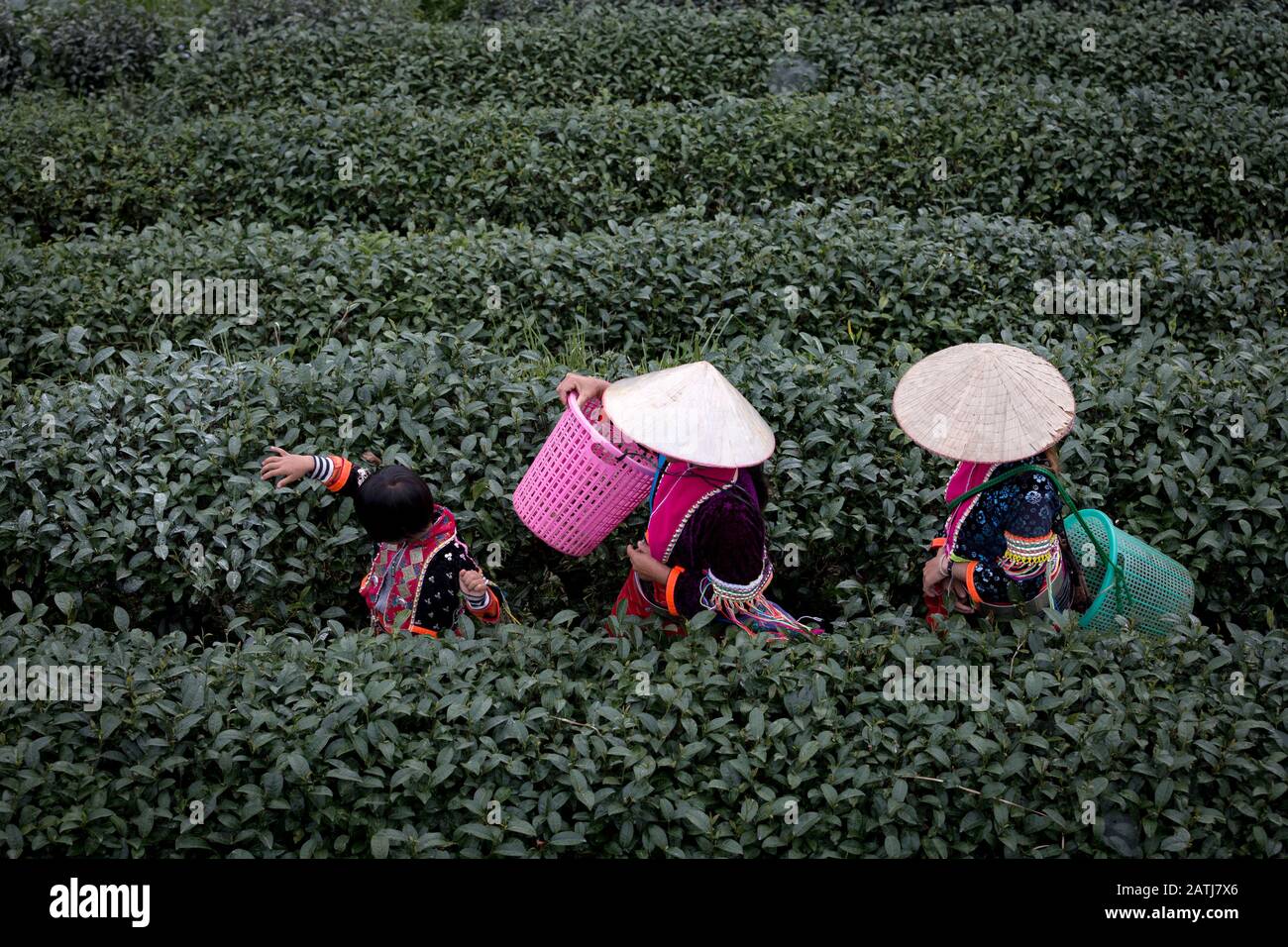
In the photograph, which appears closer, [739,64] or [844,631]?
[844,631]

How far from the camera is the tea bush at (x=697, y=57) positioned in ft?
28.2

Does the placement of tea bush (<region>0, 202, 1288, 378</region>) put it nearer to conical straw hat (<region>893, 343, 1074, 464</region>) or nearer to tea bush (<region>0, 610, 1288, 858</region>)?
conical straw hat (<region>893, 343, 1074, 464</region>)

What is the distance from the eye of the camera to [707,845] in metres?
3.01

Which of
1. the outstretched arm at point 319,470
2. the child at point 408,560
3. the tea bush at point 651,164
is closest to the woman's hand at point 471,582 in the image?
the child at point 408,560

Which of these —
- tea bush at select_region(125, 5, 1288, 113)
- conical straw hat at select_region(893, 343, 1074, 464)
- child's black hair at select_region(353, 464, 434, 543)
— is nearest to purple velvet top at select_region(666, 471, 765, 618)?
conical straw hat at select_region(893, 343, 1074, 464)

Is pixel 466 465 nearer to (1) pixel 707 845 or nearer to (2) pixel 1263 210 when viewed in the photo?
(1) pixel 707 845

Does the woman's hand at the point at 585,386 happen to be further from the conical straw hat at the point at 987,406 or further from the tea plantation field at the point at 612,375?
the conical straw hat at the point at 987,406

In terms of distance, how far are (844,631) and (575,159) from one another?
4.38m

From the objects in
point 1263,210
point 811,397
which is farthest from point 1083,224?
point 811,397

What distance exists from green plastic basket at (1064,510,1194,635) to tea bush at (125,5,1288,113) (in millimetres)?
5609

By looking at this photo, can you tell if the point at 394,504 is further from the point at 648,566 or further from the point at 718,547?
the point at 718,547

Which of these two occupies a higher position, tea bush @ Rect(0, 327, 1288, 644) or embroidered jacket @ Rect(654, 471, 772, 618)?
embroidered jacket @ Rect(654, 471, 772, 618)

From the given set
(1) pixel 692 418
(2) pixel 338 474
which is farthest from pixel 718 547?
(2) pixel 338 474

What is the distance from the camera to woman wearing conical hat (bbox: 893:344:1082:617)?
10.7 feet
